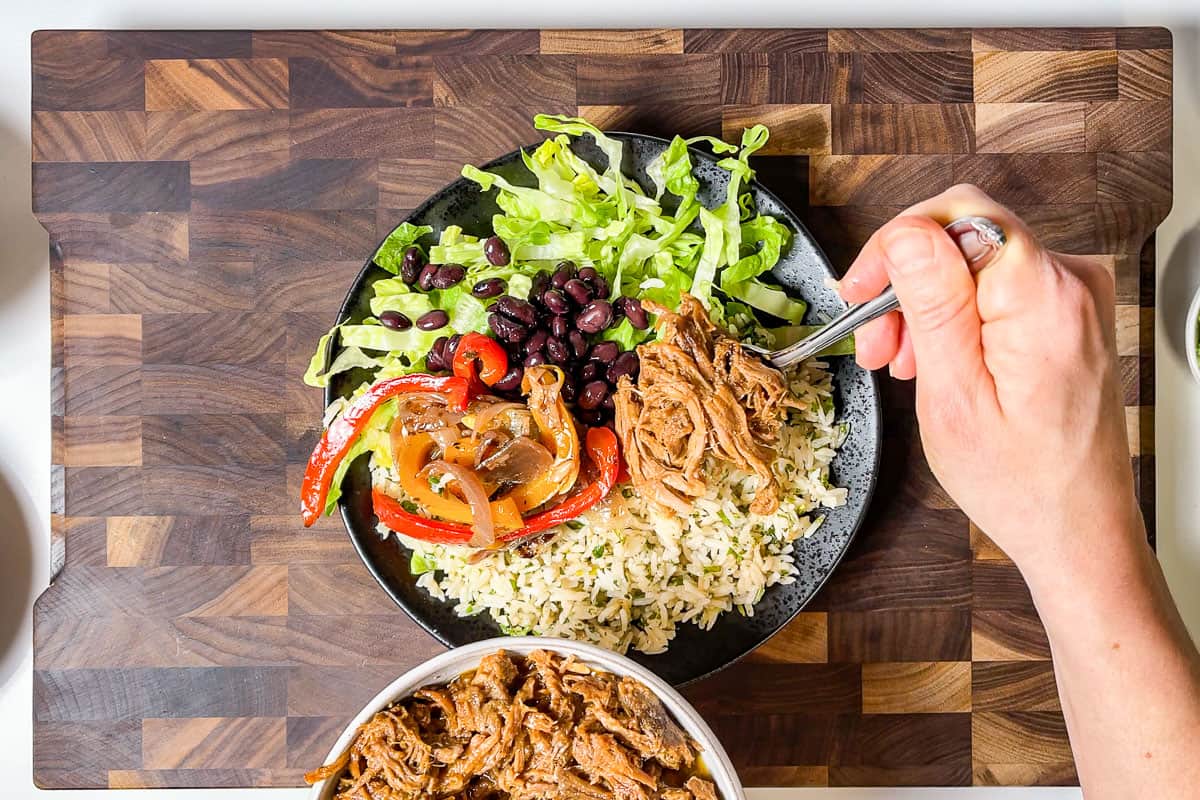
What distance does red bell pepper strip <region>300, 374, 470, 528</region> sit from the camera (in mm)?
2488

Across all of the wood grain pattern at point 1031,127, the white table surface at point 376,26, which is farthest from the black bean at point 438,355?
the wood grain pattern at point 1031,127

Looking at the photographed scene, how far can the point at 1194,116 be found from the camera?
286 centimetres

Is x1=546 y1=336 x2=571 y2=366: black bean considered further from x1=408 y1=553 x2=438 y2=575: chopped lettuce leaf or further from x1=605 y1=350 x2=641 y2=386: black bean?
x1=408 y1=553 x2=438 y2=575: chopped lettuce leaf

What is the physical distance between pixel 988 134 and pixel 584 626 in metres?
1.87

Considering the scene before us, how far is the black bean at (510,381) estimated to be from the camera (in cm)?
251

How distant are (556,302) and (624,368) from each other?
0.26 metres

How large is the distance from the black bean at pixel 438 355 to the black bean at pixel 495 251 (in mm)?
256

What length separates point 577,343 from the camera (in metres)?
2.51

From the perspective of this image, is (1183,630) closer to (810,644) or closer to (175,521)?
(810,644)

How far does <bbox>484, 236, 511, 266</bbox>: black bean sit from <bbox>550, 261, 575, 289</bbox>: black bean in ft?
0.48

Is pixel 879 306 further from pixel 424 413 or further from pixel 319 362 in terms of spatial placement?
pixel 319 362

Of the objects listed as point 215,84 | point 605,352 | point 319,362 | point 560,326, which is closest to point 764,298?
point 605,352

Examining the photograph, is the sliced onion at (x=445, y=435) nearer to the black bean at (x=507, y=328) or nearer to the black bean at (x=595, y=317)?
the black bean at (x=507, y=328)

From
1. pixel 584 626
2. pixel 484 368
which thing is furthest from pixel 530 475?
pixel 584 626
